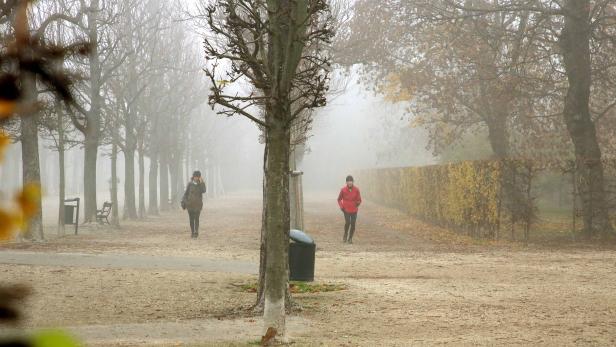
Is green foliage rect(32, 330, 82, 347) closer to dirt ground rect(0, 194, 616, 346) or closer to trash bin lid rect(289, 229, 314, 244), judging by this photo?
dirt ground rect(0, 194, 616, 346)

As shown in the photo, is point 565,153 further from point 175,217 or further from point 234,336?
point 234,336

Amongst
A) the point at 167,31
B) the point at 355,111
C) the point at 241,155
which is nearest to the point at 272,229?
the point at 167,31

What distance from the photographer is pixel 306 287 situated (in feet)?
42.5

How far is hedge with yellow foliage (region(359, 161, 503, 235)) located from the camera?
22719 mm

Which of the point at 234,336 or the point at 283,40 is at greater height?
the point at 283,40

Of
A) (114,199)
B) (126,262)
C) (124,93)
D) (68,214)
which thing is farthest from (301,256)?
(124,93)

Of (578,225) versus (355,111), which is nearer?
(578,225)

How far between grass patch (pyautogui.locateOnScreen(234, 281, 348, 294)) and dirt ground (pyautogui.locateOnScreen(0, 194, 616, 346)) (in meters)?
0.24

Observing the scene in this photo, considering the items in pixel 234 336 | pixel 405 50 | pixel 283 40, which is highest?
pixel 405 50

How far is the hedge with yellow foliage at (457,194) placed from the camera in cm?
2272

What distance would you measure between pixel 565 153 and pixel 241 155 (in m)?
90.3

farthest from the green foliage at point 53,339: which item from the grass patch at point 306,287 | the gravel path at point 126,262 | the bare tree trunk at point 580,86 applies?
the bare tree trunk at point 580,86

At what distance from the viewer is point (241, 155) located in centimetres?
11675

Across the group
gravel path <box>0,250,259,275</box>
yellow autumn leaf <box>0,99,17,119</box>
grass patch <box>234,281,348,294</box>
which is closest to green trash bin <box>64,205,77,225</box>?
gravel path <box>0,250,259,275</box>
